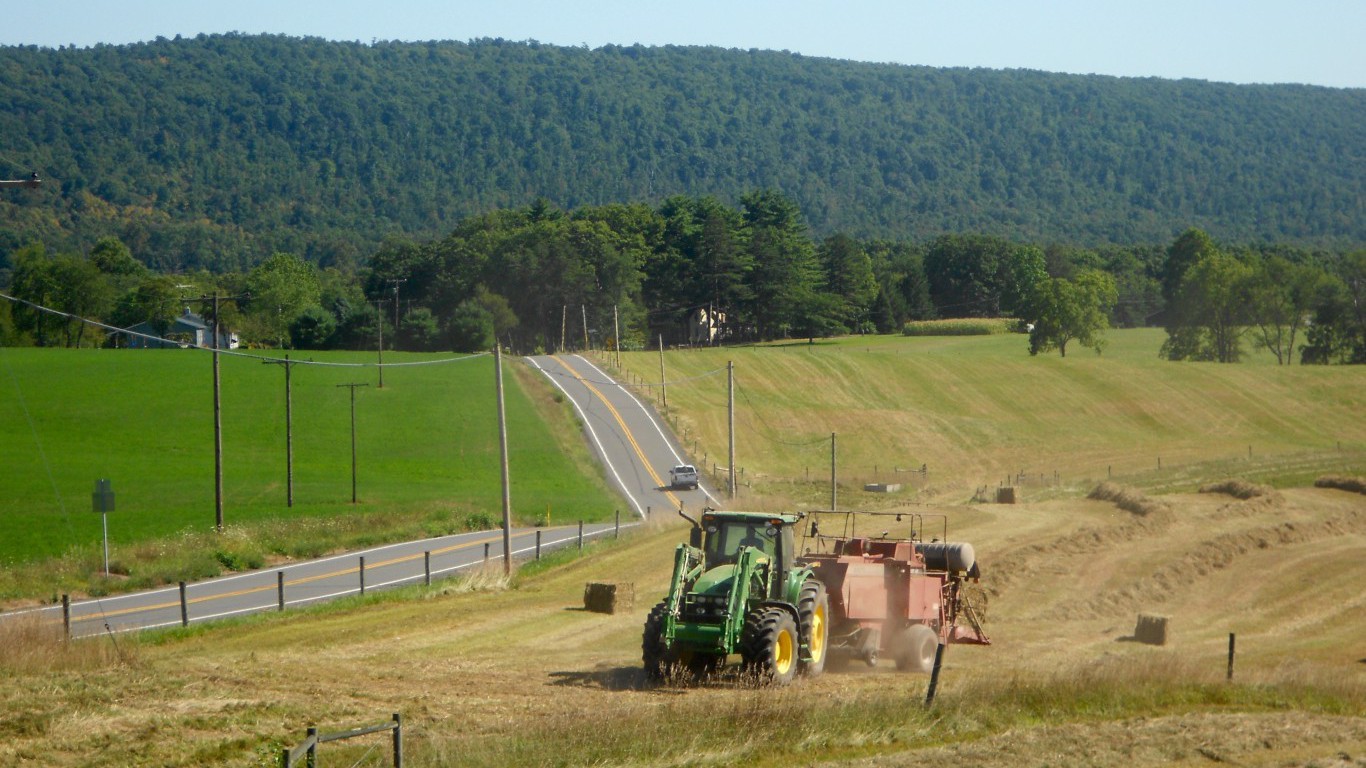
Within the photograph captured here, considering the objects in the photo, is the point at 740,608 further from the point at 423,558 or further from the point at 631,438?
the point at 631,438

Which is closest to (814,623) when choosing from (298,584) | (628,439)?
(298,584)

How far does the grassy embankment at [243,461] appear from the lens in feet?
155

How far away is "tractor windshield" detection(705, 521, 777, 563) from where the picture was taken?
20.2 meters

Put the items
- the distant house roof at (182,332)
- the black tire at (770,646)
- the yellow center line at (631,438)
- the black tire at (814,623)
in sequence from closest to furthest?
the black tire at (770,646)
the black tire at (814,623)
the yellow center line at (631,438)
the distant house roof at (182,332)

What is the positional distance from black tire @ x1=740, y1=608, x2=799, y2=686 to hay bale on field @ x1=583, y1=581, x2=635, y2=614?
33.4ft

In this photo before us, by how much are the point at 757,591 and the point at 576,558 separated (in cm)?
2049

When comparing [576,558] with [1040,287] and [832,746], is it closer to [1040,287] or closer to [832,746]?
[832,746]

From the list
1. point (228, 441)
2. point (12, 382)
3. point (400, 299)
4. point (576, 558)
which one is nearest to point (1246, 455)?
point (576, 558)

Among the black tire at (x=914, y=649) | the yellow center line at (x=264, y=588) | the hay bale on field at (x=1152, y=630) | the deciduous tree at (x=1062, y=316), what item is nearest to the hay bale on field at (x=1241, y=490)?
the hay bale on field at (x=1152, y=630)

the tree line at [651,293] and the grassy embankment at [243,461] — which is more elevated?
the tree line at [651,293]

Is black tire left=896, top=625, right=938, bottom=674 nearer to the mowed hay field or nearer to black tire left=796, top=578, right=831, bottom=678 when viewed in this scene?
the mowed hay field

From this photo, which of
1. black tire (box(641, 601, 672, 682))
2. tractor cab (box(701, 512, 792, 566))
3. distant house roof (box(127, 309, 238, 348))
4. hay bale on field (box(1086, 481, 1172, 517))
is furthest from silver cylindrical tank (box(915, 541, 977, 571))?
distant house roof (box(127, 309, 238, 348))

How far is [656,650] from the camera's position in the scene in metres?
19.1

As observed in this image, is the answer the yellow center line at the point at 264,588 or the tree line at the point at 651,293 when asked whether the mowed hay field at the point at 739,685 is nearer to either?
the yellow center line at the point at 264,588
